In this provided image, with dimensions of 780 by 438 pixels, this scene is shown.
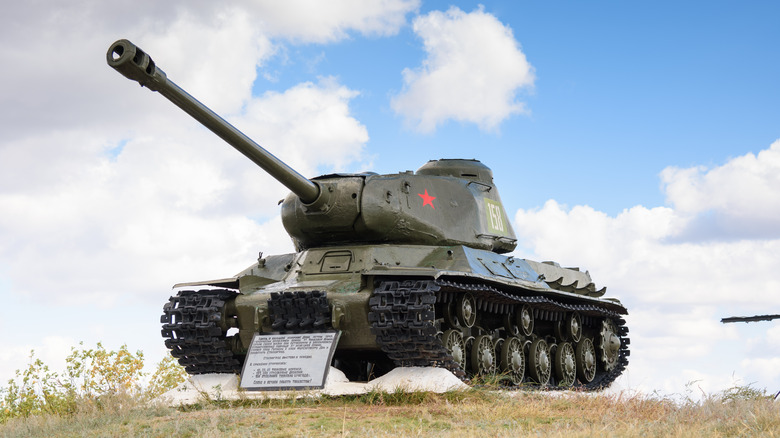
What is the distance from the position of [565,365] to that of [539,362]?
4.06 feet

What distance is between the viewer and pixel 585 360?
57.2ft

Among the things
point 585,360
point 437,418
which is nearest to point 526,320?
point 585,360

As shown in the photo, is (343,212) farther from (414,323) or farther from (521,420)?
(521,420)

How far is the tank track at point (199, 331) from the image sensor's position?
1374 centimetres

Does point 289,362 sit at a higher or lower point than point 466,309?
lower

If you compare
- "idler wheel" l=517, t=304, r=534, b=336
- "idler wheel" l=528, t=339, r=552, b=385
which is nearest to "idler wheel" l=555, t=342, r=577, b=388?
"idler wheel" l=528, t=339, r=552, b=385

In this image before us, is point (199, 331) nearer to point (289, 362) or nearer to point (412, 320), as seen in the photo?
point (289, 362)

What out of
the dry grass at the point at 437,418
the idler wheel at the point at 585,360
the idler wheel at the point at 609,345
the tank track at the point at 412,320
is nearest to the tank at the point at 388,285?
the tank track at the point at 412,320

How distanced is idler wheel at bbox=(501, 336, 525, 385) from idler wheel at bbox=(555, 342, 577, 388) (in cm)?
141

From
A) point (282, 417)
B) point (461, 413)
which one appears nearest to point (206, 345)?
point (282, 417)

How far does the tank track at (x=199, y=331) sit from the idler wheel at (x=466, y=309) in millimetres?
3711

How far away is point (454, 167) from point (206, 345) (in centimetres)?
582

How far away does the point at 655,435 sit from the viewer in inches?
319

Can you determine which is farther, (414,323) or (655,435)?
(414,323)
